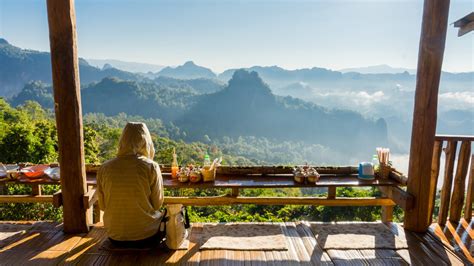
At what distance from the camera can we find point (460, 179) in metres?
3.42

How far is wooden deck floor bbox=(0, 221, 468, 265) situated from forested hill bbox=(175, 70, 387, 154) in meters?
36.0

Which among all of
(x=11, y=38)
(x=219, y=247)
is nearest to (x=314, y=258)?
(x=219, y=247)

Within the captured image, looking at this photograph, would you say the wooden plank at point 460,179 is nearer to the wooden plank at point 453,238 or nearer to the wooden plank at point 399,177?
the wooden plank at point 453,238

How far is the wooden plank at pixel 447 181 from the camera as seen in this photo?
3367mm

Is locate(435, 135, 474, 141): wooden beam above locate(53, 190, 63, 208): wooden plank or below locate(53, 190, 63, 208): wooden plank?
above

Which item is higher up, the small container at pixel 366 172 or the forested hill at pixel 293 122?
the small container at pixel 366 172

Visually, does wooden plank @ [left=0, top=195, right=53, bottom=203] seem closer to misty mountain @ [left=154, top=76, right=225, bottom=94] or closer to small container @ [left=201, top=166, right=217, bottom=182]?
small container @ [left=201, top=166, right=217, bottom=182]

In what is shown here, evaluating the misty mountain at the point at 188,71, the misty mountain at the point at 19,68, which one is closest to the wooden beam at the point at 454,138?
the misty mountain at the point at 19,68

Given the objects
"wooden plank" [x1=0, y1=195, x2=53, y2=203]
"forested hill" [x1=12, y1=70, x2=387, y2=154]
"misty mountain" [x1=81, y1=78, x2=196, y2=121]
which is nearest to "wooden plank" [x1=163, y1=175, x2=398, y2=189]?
"wooden plank" [x1=0, y1=195, x2=53, y2=203]

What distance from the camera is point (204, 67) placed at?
55.8 m

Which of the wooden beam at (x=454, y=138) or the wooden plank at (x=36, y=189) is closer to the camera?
the wooden beam at (x=454, y=138)

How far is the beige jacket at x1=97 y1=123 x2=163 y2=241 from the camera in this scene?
8.25 feet

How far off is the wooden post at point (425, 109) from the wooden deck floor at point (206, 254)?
29 centimetres

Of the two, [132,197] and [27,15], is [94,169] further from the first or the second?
[27,15]
